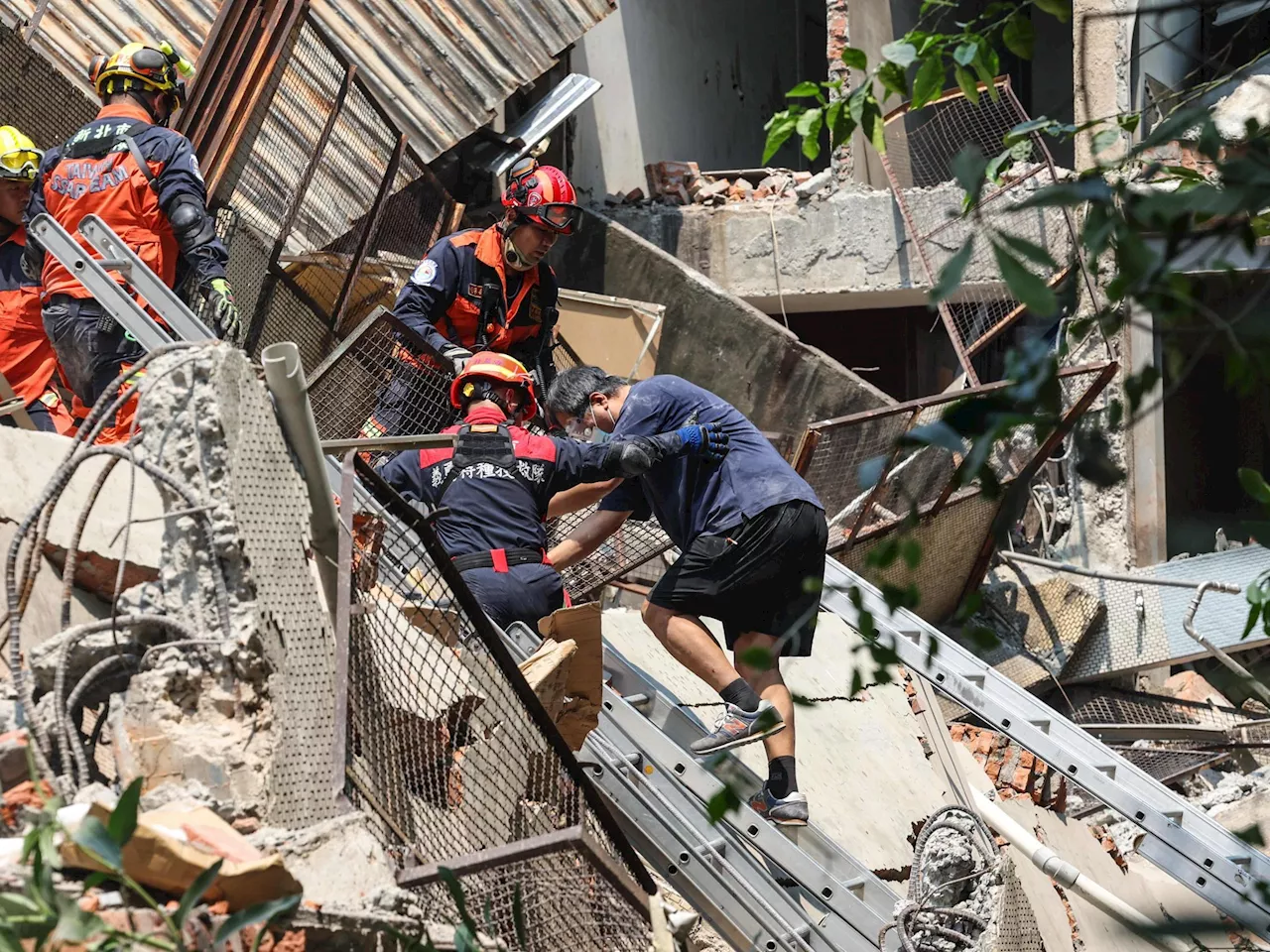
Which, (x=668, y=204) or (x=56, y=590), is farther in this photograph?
(x=668, y=204)

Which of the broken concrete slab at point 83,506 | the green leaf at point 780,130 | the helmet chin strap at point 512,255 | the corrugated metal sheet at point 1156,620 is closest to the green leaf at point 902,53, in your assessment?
the green leaf at point 780,130

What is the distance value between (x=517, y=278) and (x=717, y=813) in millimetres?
4468

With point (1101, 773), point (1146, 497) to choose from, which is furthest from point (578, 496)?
point (1146, 497)

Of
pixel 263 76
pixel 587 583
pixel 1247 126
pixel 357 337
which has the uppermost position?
pixel 263 76

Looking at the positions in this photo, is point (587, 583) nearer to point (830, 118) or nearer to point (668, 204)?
point (830, 118)

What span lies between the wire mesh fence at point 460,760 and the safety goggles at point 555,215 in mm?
2745

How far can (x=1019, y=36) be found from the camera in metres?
2.33

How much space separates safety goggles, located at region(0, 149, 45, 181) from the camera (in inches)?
217

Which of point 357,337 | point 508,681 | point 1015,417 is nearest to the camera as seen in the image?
point 1015,417

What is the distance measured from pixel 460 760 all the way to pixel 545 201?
10.9ft

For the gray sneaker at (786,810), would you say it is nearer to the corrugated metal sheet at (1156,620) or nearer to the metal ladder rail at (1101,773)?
the metal ladder rail at (1101,773)

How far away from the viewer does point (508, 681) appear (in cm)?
316

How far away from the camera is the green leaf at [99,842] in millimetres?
1965

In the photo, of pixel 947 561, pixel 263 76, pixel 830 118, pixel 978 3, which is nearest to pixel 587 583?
pixel 263 76
